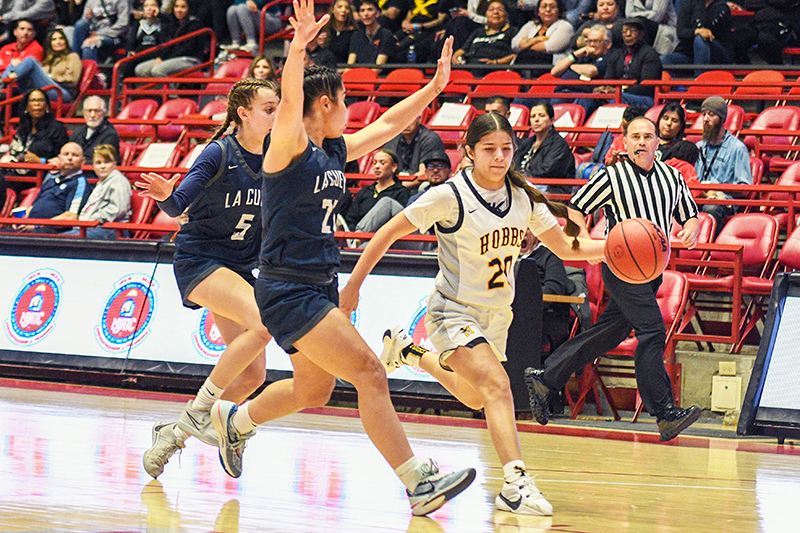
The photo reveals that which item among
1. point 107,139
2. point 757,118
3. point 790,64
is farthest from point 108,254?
point 790,64

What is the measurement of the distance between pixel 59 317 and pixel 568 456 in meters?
5.04

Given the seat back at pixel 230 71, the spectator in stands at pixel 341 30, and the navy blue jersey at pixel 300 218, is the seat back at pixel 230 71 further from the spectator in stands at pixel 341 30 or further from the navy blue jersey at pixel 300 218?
the navy blue jersey at pixel 300 218

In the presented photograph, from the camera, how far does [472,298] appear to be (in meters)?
4.59

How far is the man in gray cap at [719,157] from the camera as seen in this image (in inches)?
379

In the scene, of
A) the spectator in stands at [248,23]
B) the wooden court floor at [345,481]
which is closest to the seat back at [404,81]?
the spectator in stands at [248,23]

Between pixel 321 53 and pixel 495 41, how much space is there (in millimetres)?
2187

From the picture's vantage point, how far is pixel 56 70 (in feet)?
49.4

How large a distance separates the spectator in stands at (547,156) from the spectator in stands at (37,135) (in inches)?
247

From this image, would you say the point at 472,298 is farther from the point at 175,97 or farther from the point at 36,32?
the point at 36,32

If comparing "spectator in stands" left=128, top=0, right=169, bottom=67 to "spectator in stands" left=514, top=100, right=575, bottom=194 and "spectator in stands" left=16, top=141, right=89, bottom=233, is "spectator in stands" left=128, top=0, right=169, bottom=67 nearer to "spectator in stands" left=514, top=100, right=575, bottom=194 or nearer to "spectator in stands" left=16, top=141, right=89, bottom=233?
"spectator in stands" left=16, top=141, right=89, bottom=233

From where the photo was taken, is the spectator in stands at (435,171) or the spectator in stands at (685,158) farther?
the spectator in stands at (435,171)

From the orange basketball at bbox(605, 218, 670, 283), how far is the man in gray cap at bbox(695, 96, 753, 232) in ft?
16.1

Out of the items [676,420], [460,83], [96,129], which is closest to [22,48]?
[96,129]

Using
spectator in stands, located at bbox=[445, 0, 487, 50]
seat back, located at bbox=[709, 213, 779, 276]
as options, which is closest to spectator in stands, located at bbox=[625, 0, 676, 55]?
spectator in stands, located at bbox=[445, 0, 487, 50]
